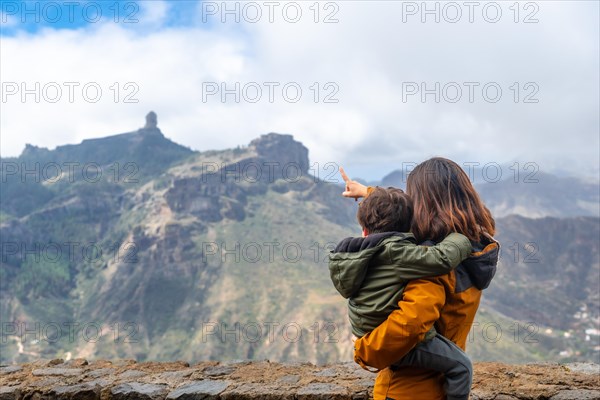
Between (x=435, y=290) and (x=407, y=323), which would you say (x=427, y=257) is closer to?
(x=435, y=290)

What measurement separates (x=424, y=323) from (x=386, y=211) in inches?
25.3

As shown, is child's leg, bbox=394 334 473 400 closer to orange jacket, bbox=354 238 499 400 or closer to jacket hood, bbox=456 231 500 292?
orange jacket, bbox=354 238 499 400

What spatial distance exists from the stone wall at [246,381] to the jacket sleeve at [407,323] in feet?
6.68

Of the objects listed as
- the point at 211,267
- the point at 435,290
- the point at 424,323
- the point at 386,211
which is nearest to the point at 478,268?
the point at 435,290

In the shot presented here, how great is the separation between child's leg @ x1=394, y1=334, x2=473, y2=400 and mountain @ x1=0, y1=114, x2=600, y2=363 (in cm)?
7518

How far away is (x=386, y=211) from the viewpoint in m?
2.84

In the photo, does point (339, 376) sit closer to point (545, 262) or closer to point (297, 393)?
point (297, 393)

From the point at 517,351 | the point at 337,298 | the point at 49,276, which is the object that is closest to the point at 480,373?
the point at 517,351

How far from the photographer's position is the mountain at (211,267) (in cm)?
9175

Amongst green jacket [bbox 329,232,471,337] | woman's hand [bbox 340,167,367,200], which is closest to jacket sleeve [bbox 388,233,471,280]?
green jacket [bbox 329,232,471,337]

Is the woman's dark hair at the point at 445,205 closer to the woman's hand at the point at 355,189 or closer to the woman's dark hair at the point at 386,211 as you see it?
the woman's dark hair at the point at 386,211

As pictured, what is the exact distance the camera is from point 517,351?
247ft

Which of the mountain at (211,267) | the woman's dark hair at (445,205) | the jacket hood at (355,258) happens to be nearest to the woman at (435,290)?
the woman's dark hair at (445,205)

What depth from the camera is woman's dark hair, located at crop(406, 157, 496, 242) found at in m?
2.81
